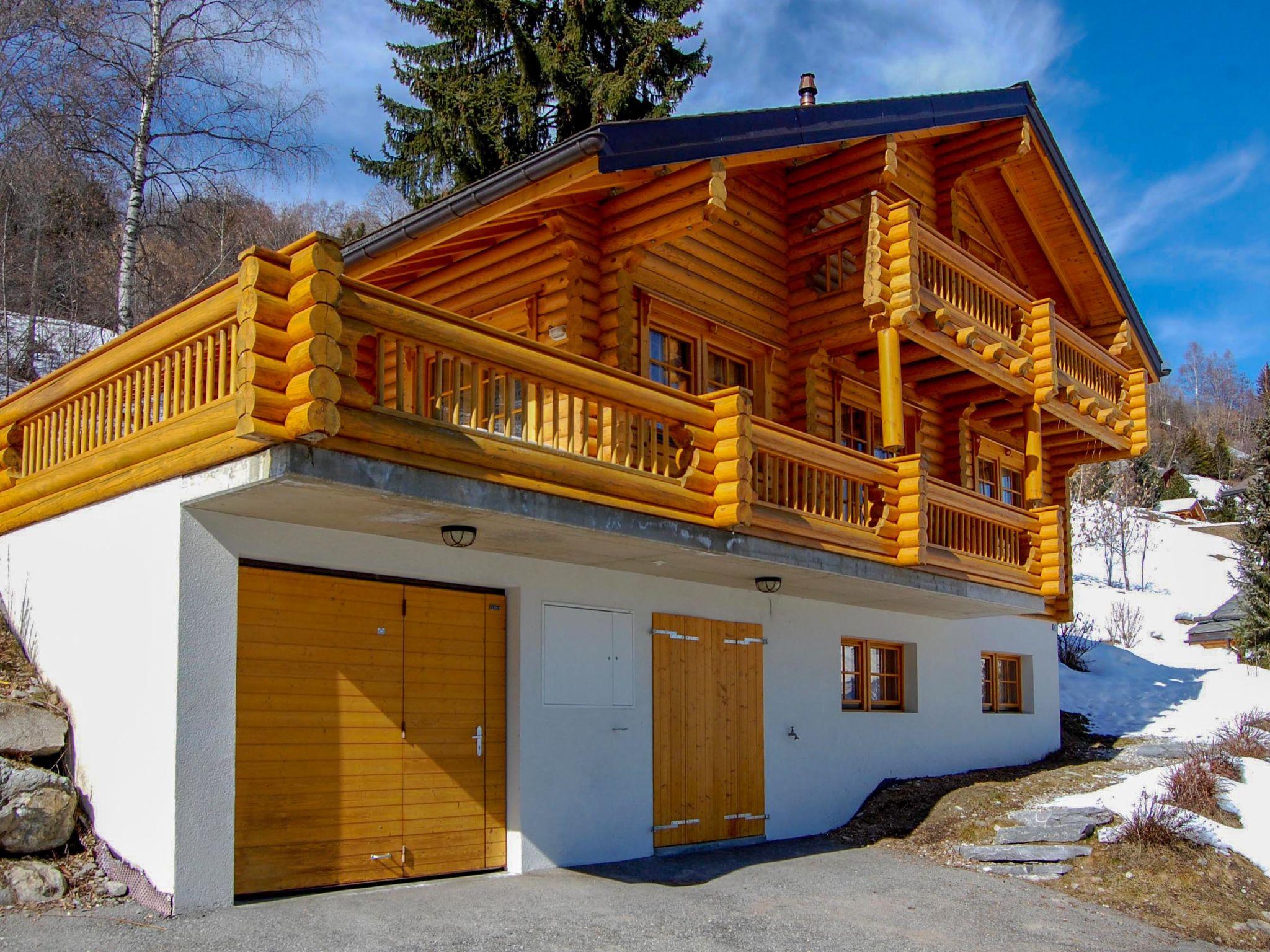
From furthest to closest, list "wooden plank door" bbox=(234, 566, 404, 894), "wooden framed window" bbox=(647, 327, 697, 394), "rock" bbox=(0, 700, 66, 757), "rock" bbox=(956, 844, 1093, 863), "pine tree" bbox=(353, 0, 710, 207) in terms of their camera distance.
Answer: "pine tree" bbox=(353, 0, 710, 207) < "wooden framed window" bbox=(647, 327, 697, 394) < "rock" bbox=(956, 844, 1093, 863) < "wooden plank door" bbox=(234, 566, 404, 894) < "rock" bbox=(0, 700, 66, 757)

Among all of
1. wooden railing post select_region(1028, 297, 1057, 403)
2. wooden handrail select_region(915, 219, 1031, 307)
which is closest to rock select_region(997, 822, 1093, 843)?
wooden railing post select_region(1028, 297, 1057, 403)

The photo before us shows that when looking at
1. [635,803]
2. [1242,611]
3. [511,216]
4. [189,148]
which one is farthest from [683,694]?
[1242,611]

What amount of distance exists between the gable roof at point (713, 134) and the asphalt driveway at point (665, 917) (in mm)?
6221

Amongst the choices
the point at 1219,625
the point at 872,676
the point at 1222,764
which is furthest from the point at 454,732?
the point at 1219,625

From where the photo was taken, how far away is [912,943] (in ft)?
29.1

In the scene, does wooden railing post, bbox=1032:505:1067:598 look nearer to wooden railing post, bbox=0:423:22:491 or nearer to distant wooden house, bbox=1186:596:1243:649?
wooden railing post, bbox=0:423:22:491

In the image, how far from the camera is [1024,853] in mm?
11883

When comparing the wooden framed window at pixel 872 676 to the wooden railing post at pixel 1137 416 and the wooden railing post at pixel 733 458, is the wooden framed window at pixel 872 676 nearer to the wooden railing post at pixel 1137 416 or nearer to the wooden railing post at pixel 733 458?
the wooden railing post at pixel 733 458

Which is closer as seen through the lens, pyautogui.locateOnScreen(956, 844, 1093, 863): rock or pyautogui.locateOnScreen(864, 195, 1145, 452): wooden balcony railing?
pyautogui.locateOnScreen(956, 844, 1093, 863): rock

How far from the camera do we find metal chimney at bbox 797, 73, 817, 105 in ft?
52.6

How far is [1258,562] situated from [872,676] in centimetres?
2413

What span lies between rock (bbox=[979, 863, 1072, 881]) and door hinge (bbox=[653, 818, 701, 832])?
3031mm

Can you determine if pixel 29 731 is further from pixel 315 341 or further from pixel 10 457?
pixel 315 341

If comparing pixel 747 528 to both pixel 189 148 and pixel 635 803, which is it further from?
pixel 189 148
